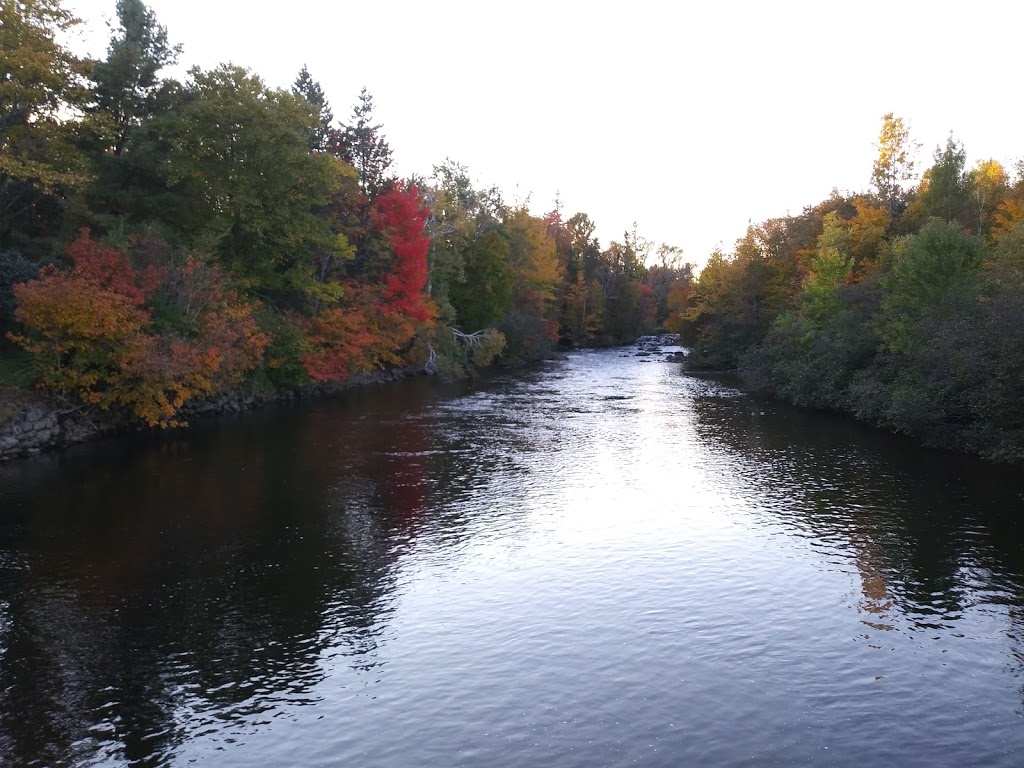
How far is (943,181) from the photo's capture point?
177 feet

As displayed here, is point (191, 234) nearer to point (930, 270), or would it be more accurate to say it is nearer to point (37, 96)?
point (37, 96)

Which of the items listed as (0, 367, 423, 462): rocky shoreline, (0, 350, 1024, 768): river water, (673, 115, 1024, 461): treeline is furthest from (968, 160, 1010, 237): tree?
(0, 367, 423, 462): rocky shoreline

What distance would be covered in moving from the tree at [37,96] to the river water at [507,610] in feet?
40.3

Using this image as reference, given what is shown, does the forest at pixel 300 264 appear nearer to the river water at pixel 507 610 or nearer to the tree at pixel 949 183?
the tree at pixel 949 183

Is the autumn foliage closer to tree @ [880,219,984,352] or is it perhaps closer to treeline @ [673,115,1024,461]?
treeline @ [673,115,1024,461]

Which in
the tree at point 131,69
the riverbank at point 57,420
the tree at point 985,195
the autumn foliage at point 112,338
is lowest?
the riverbank at point 57,420

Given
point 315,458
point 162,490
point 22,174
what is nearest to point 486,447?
point 315,458

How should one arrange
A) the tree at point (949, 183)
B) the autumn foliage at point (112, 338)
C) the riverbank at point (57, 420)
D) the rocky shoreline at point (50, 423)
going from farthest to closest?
the tree at point (949, 183) → the autumn foliage at point (112, 338) → the riverbank at point (57, 420) → the rocky shoreline at point (50, 423)

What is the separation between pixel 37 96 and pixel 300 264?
1746cm

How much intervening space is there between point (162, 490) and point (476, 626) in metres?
14.3

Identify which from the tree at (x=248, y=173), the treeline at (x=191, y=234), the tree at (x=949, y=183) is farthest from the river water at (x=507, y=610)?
the tree at (x=949, y=183)

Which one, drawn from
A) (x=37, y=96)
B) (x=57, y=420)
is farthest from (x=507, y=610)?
(x=37, y=96)

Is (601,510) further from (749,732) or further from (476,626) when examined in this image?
(749,732)

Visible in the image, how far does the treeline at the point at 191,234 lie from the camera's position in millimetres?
31578
